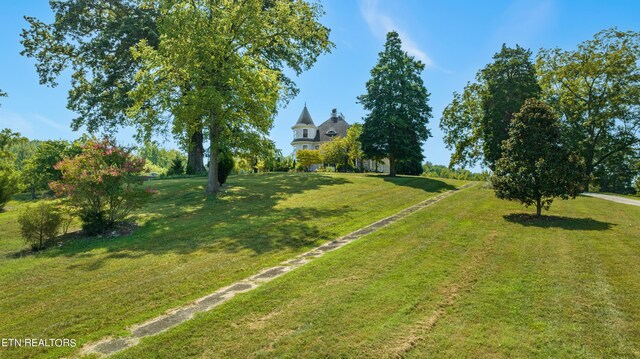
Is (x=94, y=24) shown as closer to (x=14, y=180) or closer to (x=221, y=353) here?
(x=14, y=180)

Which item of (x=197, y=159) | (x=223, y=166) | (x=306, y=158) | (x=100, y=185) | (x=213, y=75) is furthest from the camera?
(x=306, y=158)

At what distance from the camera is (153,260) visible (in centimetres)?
827

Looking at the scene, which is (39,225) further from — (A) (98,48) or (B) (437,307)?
(A) (98,48)

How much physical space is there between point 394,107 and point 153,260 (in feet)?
96.5

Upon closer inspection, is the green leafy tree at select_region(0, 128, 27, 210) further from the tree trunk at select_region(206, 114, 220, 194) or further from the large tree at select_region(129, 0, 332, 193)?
the tree trunk at select_region(206, 114, 220, 194)

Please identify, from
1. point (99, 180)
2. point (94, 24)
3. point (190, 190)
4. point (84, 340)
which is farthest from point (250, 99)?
point (94, 24)

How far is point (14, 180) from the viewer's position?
18.2 meters

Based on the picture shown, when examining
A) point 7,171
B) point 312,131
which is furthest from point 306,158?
point 7,171

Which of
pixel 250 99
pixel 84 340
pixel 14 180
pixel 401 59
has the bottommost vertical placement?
pixel 84 340

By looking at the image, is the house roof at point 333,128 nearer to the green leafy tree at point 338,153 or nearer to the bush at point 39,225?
the green leafy tree at point 338,153

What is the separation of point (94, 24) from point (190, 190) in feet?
63.5

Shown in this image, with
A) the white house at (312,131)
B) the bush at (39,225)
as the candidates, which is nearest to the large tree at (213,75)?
the bush at (39,225)

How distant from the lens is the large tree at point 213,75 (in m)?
17.1

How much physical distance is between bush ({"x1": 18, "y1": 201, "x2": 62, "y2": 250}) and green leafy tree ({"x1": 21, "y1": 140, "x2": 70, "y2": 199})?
15.8m
